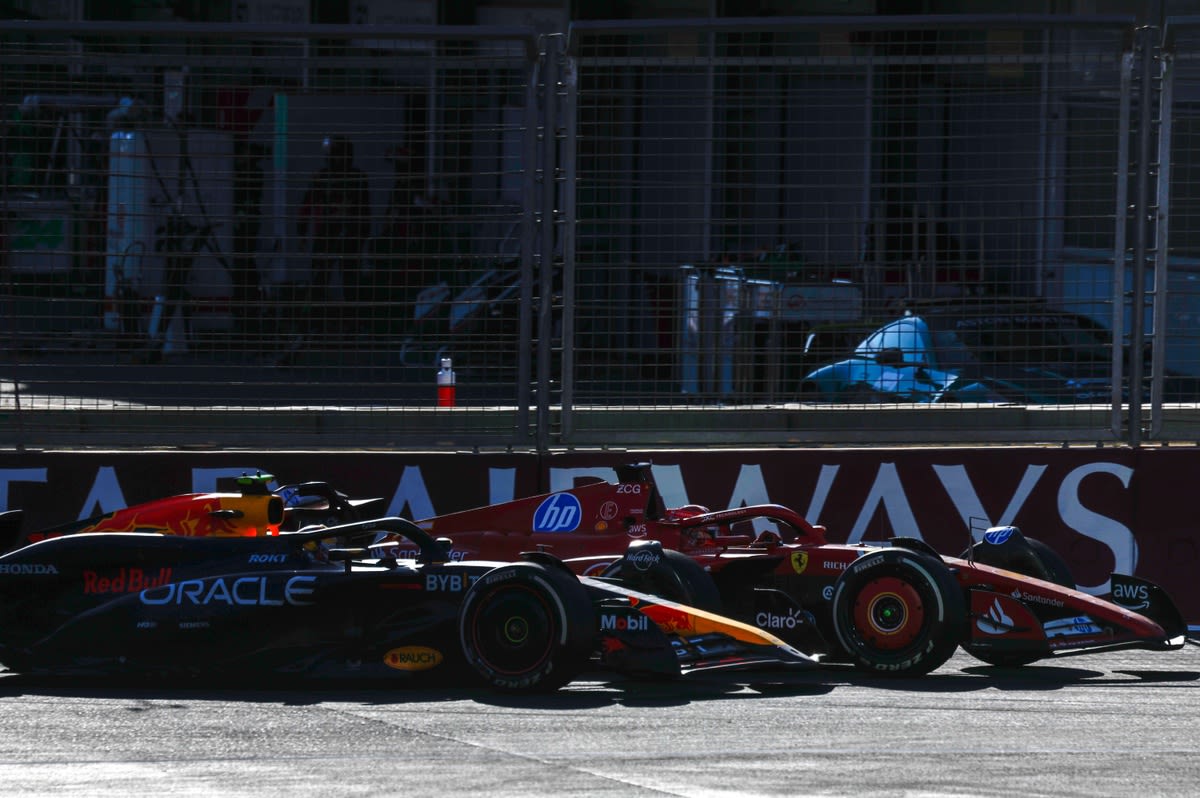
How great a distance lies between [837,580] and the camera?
272 inches

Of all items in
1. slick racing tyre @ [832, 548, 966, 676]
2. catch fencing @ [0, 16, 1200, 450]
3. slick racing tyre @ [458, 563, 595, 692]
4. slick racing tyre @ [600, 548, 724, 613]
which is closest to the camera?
slick racing tyre @ [458, 563, 595, 692]

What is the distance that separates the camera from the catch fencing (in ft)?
27.8

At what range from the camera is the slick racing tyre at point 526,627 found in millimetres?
6152

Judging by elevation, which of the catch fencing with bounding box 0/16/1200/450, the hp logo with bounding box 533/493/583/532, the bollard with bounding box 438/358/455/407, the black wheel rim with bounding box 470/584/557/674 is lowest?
the black wheel rim with bounding box 470/584/557/674

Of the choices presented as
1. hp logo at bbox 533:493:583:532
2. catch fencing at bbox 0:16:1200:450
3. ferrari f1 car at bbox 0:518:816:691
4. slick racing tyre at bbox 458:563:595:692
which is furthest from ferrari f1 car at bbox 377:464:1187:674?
catch fencing at bbox 0:16:1200:450

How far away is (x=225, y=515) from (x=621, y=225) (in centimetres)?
256

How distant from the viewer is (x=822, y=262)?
8562 mm

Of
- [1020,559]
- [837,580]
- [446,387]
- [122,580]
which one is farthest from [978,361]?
[122,580]

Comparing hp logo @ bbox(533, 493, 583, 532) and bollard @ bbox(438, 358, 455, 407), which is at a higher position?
bollard @ bbox(438, 358, 455, 407)

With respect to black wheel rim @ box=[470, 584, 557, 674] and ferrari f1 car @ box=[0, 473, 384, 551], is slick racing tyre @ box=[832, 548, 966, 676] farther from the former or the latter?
ferrari f1 car @ box=[0, 473, 384, 551]

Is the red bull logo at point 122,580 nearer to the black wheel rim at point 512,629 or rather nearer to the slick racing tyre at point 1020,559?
the black wheel rim at point 512,629

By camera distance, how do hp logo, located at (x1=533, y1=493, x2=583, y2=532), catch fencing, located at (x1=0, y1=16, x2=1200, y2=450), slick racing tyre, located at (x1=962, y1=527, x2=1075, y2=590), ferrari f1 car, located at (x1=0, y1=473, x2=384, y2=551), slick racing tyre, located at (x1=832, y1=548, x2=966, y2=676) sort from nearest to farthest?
slick racing tyre, located at (x1=832, y1=548, x2=966, y2=676) < ferrari f1 car, located at (x1=0, y1=473, x2=384, y2=551) < slick racing tyre, located at (x1=962, y1=527, x2=1075, y2=590) < hp logo, located at (x1=533, y1=493, x2=583, y2=532) < catch fencing, located at (x1=0, y1=16, x2=1200, y2=450)

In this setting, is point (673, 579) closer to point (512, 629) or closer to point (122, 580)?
point (512, 629)

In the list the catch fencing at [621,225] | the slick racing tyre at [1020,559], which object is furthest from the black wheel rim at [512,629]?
the catch fencing at [621,225]
